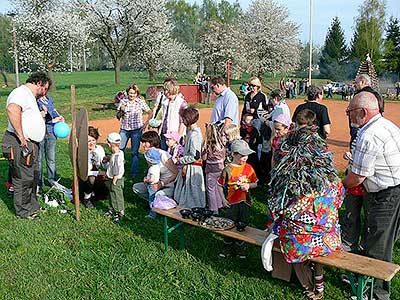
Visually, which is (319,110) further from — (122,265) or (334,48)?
(334,48)

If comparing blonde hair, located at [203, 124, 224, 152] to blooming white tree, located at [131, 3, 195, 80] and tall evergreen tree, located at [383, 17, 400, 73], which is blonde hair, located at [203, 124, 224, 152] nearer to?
blooming white tree, located at [131, 3, 195, 80]

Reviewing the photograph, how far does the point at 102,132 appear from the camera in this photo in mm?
14609

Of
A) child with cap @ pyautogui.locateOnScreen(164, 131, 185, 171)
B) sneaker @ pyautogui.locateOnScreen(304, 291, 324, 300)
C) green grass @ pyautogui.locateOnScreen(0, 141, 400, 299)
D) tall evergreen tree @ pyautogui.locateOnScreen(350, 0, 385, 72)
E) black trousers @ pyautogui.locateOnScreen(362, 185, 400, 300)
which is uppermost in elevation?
tall evergreen tree @ pyautogui.locateOnScreen(350, 0, 385, 72)

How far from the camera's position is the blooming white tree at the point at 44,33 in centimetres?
2977

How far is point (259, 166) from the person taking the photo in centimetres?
762

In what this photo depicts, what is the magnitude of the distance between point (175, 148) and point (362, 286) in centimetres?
356

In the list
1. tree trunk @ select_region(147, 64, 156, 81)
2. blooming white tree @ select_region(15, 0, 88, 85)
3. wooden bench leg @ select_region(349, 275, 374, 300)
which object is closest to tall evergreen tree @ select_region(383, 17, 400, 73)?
tree trunk @ select_region(147, 64, 156, 81)

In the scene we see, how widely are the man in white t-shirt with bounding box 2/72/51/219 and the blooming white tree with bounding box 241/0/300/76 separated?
35.8m

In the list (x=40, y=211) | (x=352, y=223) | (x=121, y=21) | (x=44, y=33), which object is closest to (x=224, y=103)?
(x=352, y=223)

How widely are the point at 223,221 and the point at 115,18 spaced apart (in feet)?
106

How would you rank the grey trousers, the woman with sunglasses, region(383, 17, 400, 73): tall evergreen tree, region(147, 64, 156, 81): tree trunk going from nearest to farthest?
the grey trousers < the woman with sunglasses < region(147, 64, 156, 81): tree trunk < region(383, 17, 400, 73): tall evergreen tree

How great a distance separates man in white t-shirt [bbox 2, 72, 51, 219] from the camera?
19.6 feet

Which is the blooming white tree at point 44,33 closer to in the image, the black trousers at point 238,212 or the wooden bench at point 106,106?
the wooden bench at point 106,106

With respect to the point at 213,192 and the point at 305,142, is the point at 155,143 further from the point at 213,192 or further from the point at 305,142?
the point at 305,142
